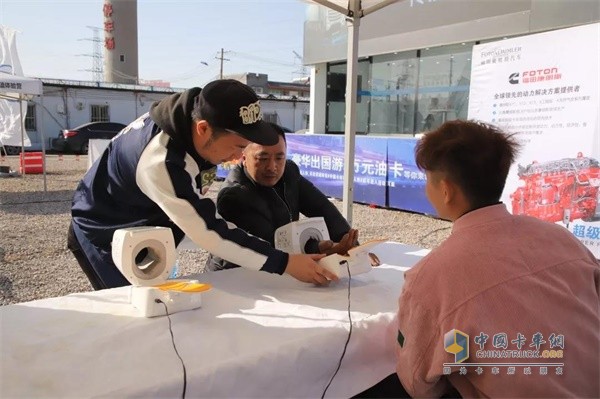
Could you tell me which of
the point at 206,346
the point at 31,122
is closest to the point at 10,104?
the point at 31,122

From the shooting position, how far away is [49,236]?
18.6ft

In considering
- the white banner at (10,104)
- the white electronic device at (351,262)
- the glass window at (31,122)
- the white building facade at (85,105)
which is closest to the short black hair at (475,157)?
the white electronic device at (351,262)

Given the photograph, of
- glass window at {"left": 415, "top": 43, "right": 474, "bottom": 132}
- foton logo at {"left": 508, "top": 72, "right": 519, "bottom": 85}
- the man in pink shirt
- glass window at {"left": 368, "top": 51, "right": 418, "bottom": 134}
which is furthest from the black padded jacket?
glass window at {"left": 368, "top": 51, "right": 418, "bottom": 134}

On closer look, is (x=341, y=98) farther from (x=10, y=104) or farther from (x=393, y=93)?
(x=10, y=104)

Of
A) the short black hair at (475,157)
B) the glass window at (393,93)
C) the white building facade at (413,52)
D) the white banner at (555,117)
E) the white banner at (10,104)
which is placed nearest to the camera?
the short black hair at (475,157)

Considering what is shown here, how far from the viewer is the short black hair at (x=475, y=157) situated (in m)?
1.12

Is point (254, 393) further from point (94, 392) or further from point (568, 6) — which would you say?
point (568, 6)

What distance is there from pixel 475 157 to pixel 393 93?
26.9ft

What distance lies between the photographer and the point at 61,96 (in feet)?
69.2

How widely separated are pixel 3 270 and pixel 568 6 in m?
6.70

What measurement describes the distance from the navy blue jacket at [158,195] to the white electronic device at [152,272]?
10 cm

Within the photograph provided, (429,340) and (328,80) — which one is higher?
(328,80)

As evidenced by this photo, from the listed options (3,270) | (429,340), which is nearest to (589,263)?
(429,340)

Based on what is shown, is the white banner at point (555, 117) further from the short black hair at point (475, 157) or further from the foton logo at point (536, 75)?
the short black hair at point (475, 157)
